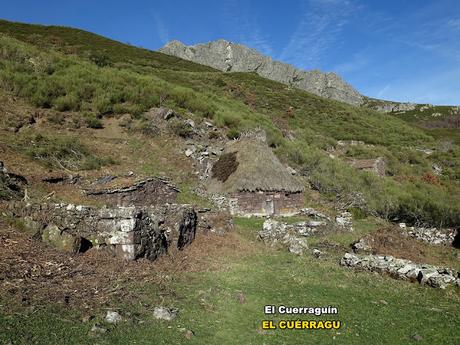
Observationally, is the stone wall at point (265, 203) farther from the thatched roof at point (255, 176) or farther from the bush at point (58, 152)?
the bush at point (58, 152)

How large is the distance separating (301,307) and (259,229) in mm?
9492

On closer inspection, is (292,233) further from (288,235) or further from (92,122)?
(92,122)

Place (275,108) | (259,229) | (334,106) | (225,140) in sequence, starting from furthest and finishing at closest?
(334,106), (275,108), (225,140), (259,229)

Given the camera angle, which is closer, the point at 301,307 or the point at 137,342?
the point at 137,342

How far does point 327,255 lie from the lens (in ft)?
48.4

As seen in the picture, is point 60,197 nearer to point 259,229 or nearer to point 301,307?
point 259,229

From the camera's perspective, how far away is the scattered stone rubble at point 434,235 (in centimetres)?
2053

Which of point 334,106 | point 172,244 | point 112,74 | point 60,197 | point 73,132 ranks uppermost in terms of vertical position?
point 334,106

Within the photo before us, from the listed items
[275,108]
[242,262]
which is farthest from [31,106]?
[275,108]

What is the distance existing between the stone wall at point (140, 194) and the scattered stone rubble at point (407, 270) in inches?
446

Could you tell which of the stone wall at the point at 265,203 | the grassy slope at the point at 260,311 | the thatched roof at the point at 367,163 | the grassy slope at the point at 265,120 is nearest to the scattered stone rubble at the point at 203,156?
the grassy slope at the point at 265,120

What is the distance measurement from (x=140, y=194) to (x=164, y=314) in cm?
1295

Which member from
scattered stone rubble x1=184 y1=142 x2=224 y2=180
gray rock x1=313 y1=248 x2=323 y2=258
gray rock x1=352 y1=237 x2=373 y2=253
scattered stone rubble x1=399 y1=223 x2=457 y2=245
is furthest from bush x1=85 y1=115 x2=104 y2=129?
scattered stone rubble x1=399 y1=223 x2=457 y2=245

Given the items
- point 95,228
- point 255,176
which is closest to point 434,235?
point 255,176
